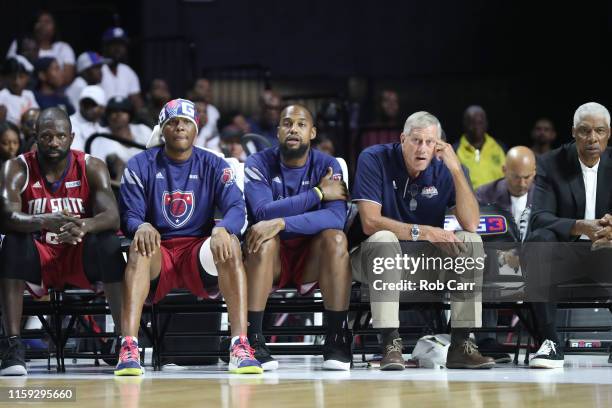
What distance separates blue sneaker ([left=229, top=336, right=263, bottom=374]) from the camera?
565 centimetres

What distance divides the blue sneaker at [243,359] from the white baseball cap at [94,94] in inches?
186

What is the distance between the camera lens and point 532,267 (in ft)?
20.4

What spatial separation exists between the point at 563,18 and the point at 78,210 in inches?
302

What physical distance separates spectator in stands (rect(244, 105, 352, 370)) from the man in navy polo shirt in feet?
0.53

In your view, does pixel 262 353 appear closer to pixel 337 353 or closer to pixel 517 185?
pixel 337 353

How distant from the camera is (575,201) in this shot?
6281mm

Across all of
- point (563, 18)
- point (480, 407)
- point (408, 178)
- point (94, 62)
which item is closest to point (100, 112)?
point (94, 62)

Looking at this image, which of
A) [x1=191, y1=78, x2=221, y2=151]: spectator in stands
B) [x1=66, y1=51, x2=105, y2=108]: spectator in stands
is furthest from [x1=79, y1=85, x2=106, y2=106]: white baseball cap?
[x1=191, y1=78, x2=221, y2=151]: spectator in stands

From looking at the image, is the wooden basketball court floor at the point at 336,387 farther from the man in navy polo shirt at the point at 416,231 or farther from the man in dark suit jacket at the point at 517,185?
the man in dark suit jacket at the point at 517,185

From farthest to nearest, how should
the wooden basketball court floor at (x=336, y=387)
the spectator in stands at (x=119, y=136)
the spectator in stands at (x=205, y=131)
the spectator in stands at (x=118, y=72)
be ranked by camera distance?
the spectator in stands at (x=118, y=72) < the spectator in stands at (x=205, y=131) < the spectator in stands at (x=119, y=136) < the wooden basketball court floor at (x=336, y=387)

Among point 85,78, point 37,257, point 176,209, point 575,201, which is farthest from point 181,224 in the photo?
point 85,78

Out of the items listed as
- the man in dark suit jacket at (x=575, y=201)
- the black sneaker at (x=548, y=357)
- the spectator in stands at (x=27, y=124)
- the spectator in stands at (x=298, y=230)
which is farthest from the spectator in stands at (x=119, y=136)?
the black sneaker at (x=548, y=357)

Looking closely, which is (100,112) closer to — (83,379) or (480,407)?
(83,379)

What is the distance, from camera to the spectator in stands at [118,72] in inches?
439
